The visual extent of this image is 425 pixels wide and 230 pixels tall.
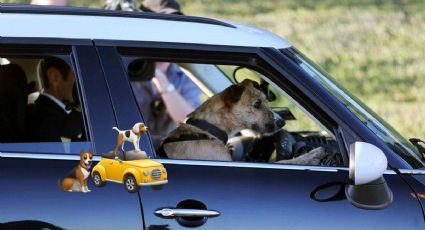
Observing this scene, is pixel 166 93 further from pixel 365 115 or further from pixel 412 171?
pixel 412 171

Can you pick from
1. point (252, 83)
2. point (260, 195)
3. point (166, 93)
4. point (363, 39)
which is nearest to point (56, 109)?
point (252, 83)

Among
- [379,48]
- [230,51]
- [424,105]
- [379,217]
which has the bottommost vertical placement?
[379,217]

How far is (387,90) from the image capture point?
1486 centimetres

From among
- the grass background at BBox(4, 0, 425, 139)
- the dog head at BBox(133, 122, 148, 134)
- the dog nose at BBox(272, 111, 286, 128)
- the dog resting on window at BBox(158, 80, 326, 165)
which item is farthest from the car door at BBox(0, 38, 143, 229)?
the grass background at BBox(4, 0, 425, 139)

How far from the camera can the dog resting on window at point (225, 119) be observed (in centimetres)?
568

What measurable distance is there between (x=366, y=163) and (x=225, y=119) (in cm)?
145

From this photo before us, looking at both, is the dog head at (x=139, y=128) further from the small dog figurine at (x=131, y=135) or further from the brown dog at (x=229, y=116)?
the brown dog at (x=229, y=116)

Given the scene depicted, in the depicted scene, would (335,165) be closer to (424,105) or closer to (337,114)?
(337,114)

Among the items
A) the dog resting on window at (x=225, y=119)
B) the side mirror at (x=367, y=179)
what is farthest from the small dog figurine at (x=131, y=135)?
the side mirror at (x=367, y=179)

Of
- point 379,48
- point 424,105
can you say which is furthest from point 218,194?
point 379,48

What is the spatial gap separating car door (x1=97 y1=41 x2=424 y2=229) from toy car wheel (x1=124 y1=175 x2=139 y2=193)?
32 millimetres

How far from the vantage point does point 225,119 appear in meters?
6.06

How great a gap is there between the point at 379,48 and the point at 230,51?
40.6ft

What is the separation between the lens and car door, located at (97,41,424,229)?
477cm
